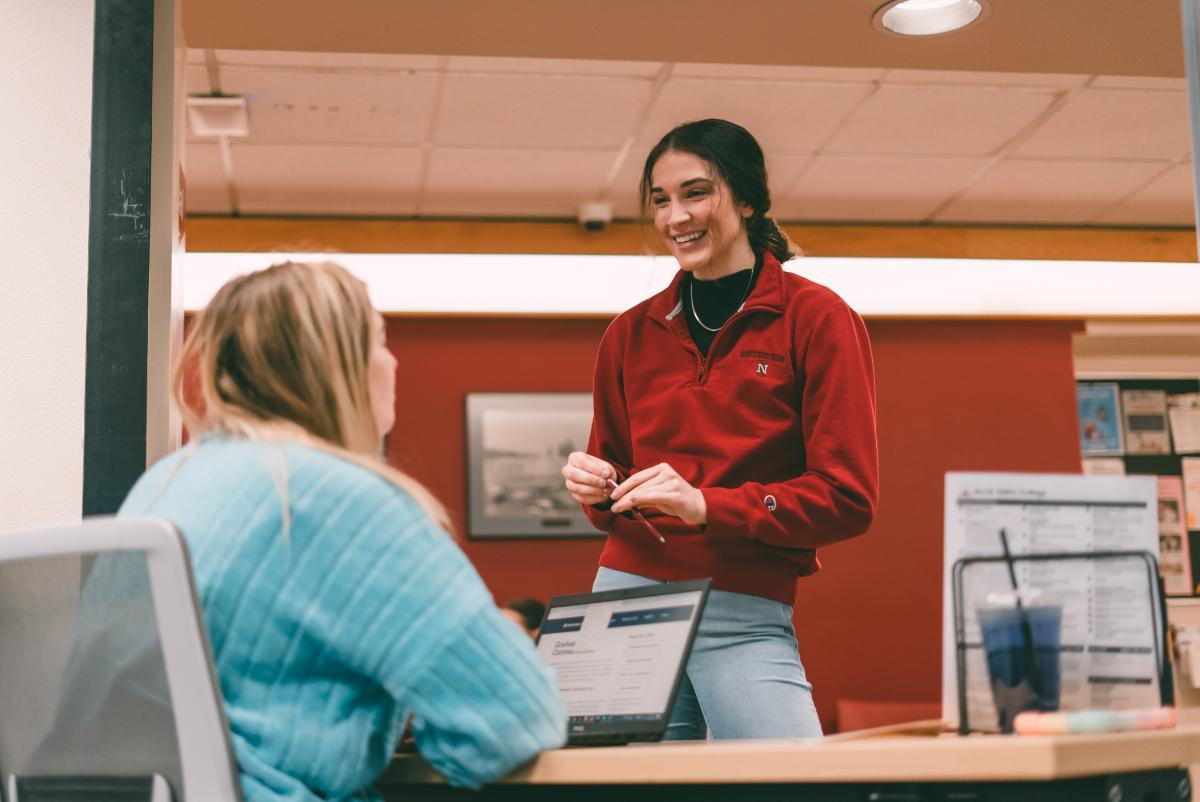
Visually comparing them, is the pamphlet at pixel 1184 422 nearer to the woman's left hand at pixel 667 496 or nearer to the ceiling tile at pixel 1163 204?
the ceiling tile at pixel 1163 204

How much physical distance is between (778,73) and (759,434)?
2.76m

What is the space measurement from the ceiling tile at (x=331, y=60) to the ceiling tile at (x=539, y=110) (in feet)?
0.57

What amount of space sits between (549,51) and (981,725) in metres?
2.37

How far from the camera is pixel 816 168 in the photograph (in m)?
5.46

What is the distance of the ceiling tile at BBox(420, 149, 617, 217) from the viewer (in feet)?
17.1

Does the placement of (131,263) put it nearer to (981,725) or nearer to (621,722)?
(621,722)

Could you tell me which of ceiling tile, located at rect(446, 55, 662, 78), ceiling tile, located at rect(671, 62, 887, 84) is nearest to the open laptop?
ceiling tile, located at rect(446, 55, 662, 78)

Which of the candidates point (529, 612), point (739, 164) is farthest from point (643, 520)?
point (529, 612)

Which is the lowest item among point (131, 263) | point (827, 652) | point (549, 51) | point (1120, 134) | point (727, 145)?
point (827, 652)

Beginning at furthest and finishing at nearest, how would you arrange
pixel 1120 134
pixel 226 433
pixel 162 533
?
pixel 1120 134 → pixel 226 433 → pixel 162 533

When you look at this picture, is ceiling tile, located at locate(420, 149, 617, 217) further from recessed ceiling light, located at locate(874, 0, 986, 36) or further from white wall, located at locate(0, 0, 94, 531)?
white wall, located at locate(0, 0, 94, 531)

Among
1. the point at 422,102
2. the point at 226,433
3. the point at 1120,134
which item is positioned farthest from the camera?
the point at 1120,134

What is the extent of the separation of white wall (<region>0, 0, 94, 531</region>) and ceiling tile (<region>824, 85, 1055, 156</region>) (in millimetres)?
3254

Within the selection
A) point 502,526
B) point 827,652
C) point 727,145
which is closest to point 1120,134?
point 827,652
